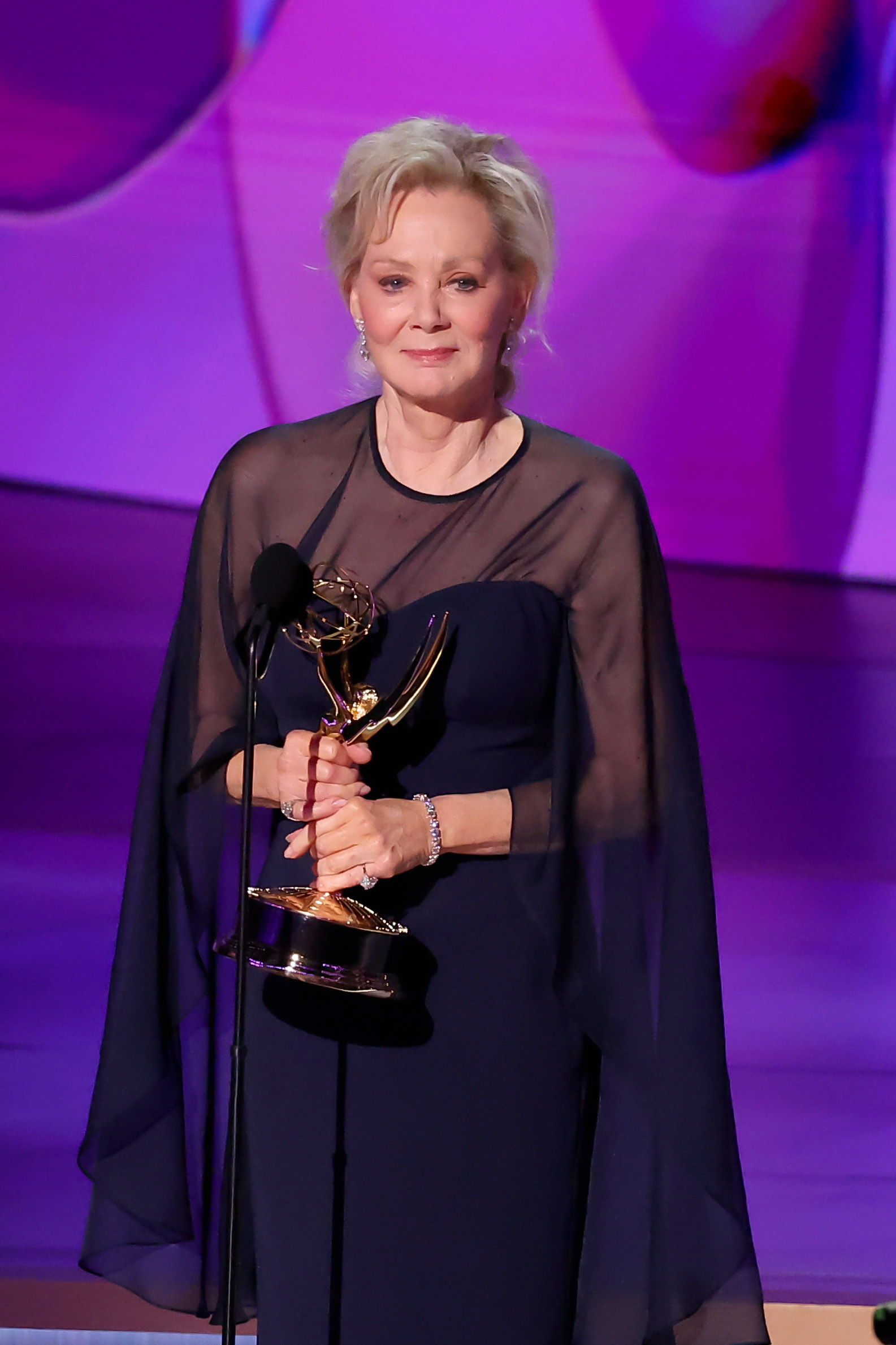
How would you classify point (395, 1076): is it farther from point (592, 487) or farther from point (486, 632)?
point (592, 487)

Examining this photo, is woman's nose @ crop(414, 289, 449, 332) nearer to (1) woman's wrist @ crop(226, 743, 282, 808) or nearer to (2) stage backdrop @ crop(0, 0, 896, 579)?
(1) woman's wrist @ crop(226, 743, 282, 808)

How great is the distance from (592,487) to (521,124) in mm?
1082

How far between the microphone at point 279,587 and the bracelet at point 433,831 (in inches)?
12.7

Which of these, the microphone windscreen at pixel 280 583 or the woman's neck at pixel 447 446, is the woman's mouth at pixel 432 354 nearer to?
the woman's neck at pixel 447 446

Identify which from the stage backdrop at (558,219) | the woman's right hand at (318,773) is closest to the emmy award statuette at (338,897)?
the woman's right hand at (318,773)

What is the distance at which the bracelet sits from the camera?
1.72m

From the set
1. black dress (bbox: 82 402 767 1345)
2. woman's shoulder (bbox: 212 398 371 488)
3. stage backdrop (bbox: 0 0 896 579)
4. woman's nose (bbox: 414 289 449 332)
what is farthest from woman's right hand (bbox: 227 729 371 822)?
stage backdrop (bbox: 0 0 896 579)

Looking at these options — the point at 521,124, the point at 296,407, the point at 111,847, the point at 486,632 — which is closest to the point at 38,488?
the point at 296,407

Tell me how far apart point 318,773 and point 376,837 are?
9 cm

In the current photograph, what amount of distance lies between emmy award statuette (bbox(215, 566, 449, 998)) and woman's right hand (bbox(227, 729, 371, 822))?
2 cm

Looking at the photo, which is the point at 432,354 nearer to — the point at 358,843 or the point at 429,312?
the point at 429,312

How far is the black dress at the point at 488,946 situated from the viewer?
1.79 metres

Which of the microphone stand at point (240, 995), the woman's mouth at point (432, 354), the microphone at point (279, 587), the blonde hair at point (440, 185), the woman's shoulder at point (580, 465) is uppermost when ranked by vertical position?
the blonde hair at point (440, 185)

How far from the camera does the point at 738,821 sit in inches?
117
